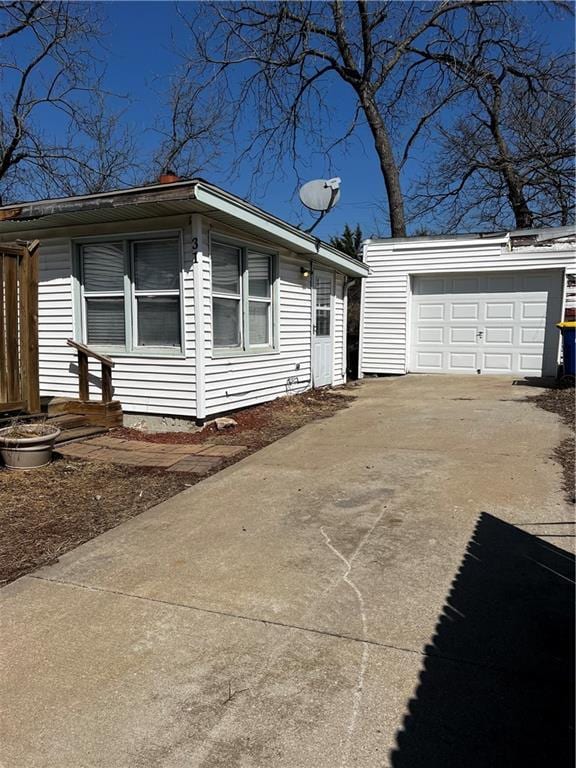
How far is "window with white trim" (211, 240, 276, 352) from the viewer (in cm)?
721

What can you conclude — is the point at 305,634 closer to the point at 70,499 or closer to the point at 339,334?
the point at 70,499

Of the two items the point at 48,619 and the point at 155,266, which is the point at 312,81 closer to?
the point at 155,266

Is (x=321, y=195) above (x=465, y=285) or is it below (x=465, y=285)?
above

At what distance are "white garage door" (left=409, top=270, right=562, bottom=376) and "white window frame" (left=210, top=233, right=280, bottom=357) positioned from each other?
5.45m

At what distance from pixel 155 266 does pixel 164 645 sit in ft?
18.0

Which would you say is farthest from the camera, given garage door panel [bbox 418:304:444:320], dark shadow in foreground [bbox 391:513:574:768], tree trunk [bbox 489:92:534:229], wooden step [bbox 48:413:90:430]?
tree trunk [bbox 489:92:534:229]

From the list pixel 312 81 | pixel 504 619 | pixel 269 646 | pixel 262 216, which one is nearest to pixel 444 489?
pixel 504 619

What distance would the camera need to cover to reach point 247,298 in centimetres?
779

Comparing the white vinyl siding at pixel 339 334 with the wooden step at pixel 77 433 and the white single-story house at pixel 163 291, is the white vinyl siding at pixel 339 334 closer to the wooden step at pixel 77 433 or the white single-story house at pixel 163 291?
the white single-story house at pixel 163 291

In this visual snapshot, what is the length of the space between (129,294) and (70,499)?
3.51 meters

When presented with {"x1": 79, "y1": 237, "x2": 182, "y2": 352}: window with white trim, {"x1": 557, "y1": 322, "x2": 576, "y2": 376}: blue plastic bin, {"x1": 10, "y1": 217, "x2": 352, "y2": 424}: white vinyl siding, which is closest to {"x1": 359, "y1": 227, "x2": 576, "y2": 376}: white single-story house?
{"x1": 557, "y1": 322, "x2": 576, "y2": 376}: blue plastic bin

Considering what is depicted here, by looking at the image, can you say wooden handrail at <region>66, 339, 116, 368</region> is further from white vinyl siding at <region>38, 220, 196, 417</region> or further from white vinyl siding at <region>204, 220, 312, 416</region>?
white vinyl siding at <region>204, 220, 312, 416</region>

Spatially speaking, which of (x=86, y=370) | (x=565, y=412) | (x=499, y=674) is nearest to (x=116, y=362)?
(x=86, y=370)

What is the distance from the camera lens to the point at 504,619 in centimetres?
250
